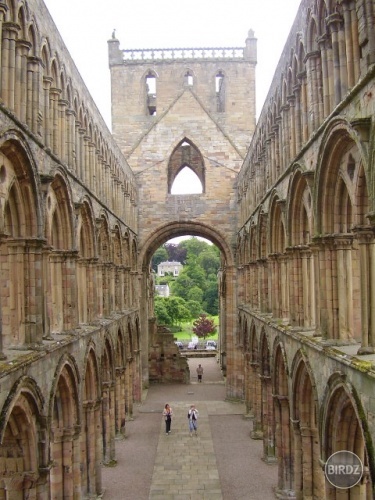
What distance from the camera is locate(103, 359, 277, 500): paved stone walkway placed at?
62.5 feet

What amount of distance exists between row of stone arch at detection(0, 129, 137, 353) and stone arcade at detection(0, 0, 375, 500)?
0.04 meters

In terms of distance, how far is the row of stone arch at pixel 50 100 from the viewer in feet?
37.5

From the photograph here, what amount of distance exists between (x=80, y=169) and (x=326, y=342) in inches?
382

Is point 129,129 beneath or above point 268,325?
above

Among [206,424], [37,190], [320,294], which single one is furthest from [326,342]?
[206,424]

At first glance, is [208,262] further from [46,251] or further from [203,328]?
[46,251]

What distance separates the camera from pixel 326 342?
12000 mm

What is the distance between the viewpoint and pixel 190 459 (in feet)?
74.4

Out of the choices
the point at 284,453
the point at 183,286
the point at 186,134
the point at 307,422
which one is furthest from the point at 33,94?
the point at 183,286

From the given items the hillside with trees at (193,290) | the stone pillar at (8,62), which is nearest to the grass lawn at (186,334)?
the hillside with trees at (193,290)

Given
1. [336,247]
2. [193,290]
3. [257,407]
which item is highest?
[336,247]

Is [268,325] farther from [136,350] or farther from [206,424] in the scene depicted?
[136,350]

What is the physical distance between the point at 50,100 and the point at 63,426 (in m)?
8.39

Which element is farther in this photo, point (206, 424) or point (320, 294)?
point (206, 424)
